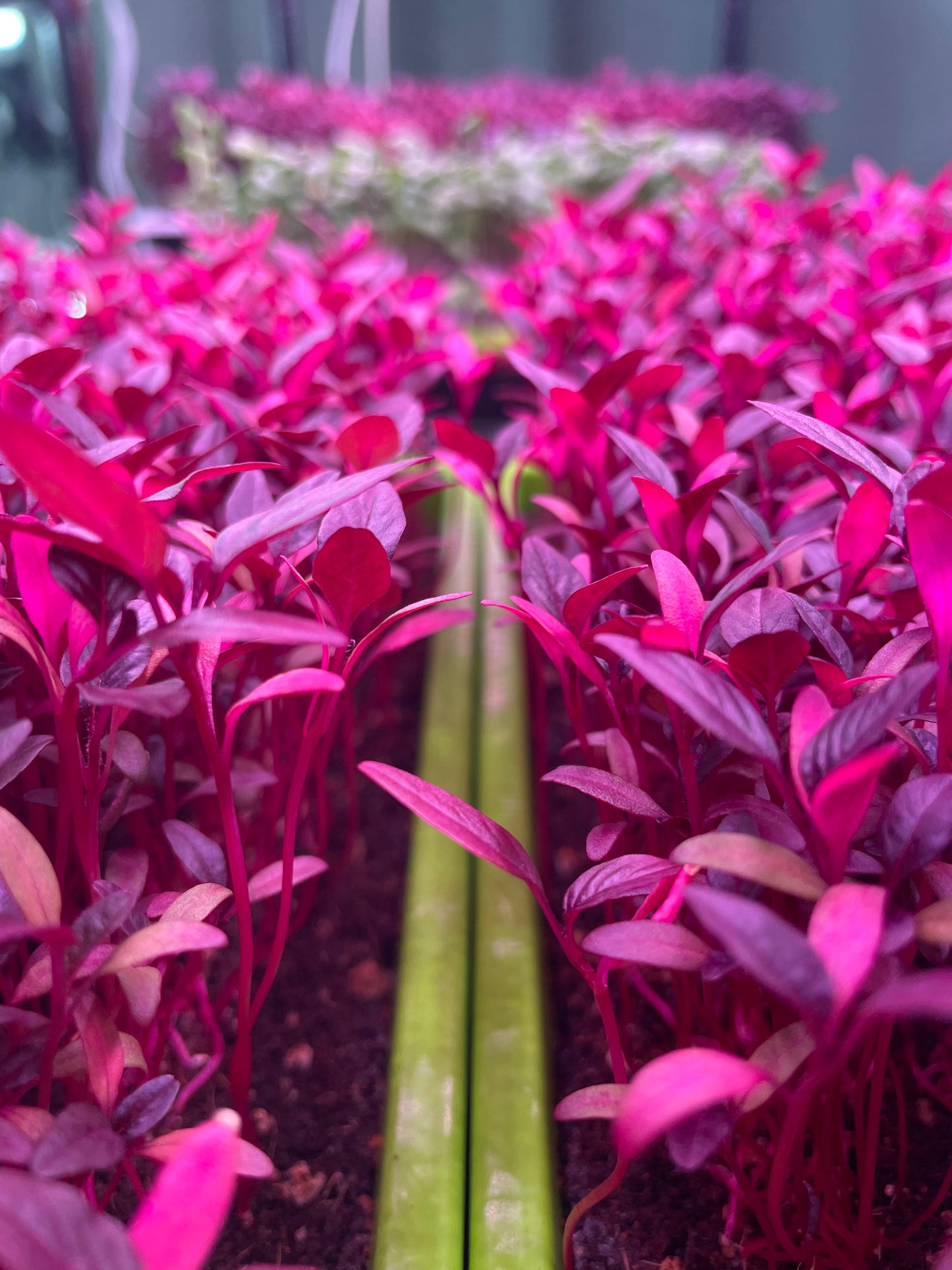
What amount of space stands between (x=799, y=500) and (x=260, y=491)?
42cm

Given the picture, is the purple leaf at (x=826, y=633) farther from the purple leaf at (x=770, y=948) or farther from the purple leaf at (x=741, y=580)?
the purple leaf at (x=770, y=948)

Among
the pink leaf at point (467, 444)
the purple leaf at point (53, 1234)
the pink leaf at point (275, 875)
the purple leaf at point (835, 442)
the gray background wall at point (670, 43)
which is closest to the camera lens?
the purple leaf at point (53, 1234)

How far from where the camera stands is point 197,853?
0.53 m

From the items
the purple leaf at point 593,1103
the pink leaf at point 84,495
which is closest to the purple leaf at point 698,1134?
the purple leaf at point 593,1103

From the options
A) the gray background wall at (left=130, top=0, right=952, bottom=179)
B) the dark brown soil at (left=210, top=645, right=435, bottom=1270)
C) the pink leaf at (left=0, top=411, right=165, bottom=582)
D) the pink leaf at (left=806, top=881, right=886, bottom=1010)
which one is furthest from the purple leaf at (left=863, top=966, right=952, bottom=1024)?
the gray background wall at (left=130, top=0, right=952, bottom=179)

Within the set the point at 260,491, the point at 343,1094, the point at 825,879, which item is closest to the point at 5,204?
the point at 260,491

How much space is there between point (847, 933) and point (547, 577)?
1.01 feet

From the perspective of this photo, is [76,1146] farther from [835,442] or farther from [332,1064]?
[835,442]

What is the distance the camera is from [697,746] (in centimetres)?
53

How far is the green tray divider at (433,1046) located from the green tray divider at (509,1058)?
1 cm

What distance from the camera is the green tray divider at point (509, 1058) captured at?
52 centimetres

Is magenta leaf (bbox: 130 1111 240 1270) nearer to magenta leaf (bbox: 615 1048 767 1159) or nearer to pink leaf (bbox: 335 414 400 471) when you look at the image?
magenta leaf (bbox: 615 1048 767 1159)

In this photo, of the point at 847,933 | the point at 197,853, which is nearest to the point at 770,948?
the point at 847,933

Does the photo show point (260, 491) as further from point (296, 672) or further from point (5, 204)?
point (5, 204)
